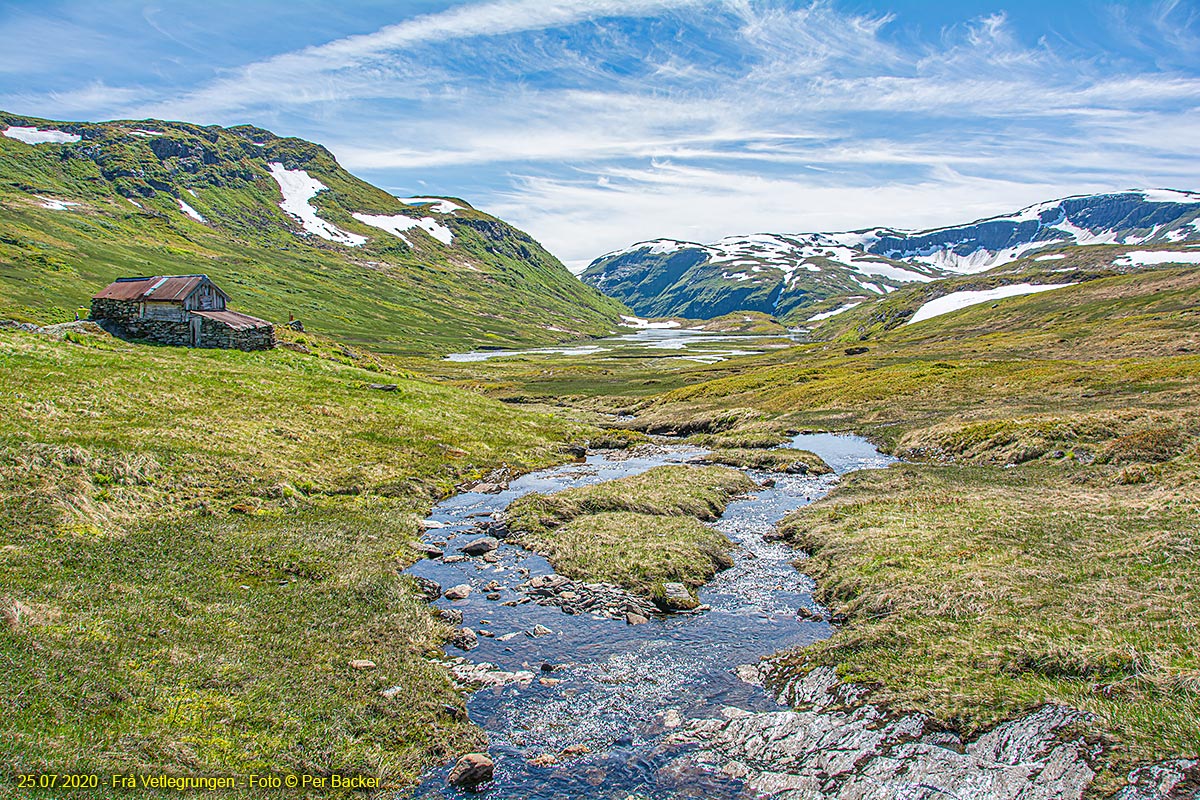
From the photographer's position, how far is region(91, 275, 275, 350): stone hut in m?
65.2

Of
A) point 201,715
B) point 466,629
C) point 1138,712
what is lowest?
point 466,629

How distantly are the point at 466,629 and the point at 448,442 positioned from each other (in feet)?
103

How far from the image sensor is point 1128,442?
41.3 m

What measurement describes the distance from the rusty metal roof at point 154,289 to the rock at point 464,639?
193ft

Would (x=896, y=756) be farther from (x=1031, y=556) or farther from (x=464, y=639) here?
(x=1031, y=556)

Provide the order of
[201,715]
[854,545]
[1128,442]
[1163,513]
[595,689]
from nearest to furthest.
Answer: [201,715] < [595,689] < [1163,513] < [854,545] < [1128,442]

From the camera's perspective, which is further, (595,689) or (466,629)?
(466,629)

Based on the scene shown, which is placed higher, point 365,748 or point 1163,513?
point 1163,513

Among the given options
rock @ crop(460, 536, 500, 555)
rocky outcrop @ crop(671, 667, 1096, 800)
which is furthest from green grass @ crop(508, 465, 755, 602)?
rocky outcrop @ crop(671, 667, 1096, 800)

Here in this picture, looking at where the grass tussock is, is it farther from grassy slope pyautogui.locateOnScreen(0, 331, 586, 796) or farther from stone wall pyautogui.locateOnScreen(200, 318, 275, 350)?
stone wall pyautogui.locateOnScreen(200, 318, 275, 350)

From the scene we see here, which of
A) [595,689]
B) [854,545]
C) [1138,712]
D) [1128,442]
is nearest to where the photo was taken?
[1138,712]

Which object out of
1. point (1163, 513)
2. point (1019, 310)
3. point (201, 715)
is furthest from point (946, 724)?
point (1019, 310)

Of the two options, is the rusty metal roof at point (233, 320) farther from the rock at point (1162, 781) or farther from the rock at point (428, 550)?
the rock at point (1162, 781)

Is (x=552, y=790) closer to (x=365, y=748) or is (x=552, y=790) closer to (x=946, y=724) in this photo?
(x=365, y=748)
